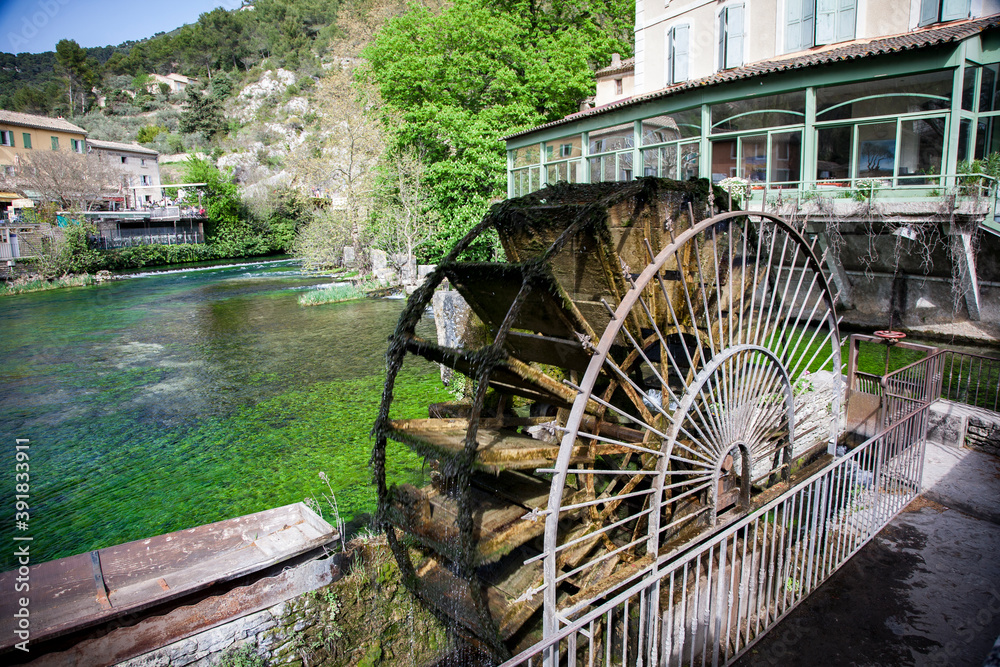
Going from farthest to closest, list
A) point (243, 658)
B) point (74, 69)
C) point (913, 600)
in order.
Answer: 1. point (74, 69)
2. point (243, 658)
3. point (913, 600)

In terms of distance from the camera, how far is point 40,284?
2811 cm

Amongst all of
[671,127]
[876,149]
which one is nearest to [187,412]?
[671,127]

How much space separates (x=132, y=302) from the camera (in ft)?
79.0

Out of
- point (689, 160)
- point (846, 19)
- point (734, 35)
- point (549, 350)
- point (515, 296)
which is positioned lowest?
point (549, 350)

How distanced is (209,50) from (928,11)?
93.7m

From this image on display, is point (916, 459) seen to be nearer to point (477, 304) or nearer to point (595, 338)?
point (595, 338)

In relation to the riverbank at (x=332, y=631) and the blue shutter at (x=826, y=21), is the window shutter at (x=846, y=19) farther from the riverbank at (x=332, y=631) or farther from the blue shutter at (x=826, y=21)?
the riverbank at (x=332, y=631)

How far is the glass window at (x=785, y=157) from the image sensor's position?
16297 millimetres

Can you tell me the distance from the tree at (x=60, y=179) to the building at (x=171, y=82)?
4658 cm

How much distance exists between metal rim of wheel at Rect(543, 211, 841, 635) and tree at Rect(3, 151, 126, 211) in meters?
39.9

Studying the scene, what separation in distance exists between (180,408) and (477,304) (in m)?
7.81

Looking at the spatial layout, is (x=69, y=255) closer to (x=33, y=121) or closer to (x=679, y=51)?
(x=33, y=121)

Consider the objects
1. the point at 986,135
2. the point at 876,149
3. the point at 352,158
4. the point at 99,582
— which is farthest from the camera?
the point at 352,158

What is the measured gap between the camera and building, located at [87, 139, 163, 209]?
47.9 meters
